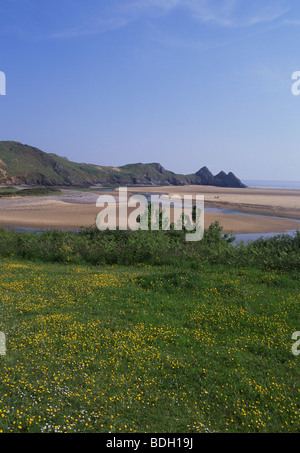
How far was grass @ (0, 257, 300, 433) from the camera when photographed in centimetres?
552

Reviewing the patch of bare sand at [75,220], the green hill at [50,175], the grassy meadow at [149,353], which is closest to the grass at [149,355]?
the grassy meadow at [149,353]

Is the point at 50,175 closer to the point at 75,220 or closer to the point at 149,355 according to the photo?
the point at 75,220

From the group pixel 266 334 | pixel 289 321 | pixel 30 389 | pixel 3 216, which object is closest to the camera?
pixel 30 389

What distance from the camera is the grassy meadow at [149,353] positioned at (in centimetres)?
552

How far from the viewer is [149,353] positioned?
24.8 ft

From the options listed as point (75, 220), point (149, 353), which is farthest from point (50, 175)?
point (149, 353)

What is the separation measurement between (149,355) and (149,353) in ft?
0.30

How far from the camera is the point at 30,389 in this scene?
19.5ft

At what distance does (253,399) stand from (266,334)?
116 inches

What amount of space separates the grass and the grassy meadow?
26 millimetres

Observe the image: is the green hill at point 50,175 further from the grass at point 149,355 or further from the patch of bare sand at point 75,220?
the grass at point 149,355

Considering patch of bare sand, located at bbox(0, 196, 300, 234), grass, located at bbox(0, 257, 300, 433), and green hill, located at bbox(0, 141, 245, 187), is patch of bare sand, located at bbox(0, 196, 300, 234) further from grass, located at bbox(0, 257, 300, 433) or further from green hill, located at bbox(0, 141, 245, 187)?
green hill, located at bbox(0, 141, 245, 187)

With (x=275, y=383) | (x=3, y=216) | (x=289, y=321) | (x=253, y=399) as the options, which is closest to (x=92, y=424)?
(x=253, y=399)
